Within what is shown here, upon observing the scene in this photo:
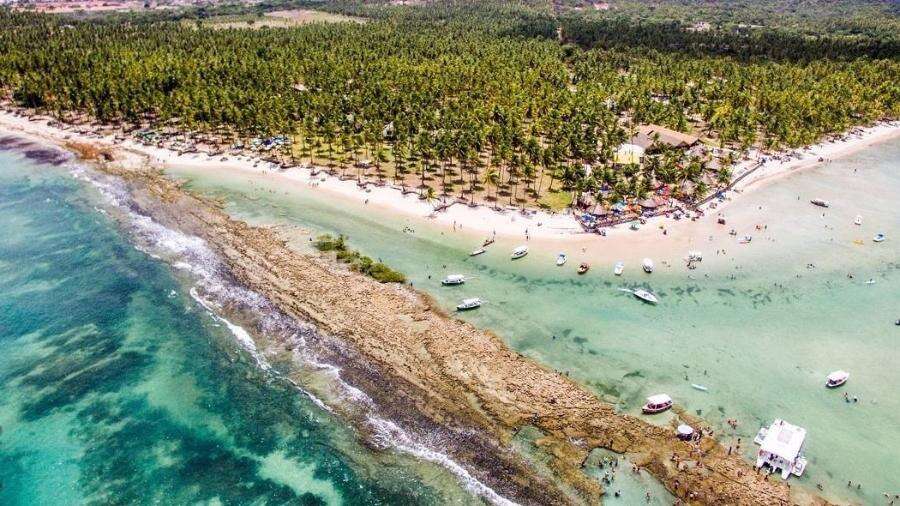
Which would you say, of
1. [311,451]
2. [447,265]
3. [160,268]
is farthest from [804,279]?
[160,268]

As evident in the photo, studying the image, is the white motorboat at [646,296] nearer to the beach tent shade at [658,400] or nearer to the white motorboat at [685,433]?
the beach tent shade at [658,400]

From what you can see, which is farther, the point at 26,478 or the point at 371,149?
the point at 371,149

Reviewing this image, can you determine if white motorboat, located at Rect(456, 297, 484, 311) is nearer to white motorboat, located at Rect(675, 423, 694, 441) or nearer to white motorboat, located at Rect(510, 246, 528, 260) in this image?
white motorboat, located at Rect(510, 246, 528, 260)

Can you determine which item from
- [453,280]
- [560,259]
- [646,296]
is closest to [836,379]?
[646,296]

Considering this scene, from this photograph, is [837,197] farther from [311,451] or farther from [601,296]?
[311,451]

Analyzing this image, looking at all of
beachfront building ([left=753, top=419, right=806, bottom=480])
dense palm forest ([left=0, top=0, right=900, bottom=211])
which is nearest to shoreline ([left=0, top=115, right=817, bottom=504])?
beachfront building ([left=753, top=419, right=806, bottom=480])

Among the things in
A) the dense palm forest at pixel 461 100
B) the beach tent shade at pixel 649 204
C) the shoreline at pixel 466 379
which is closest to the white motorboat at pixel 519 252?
the shoreline at pixel 466 379
